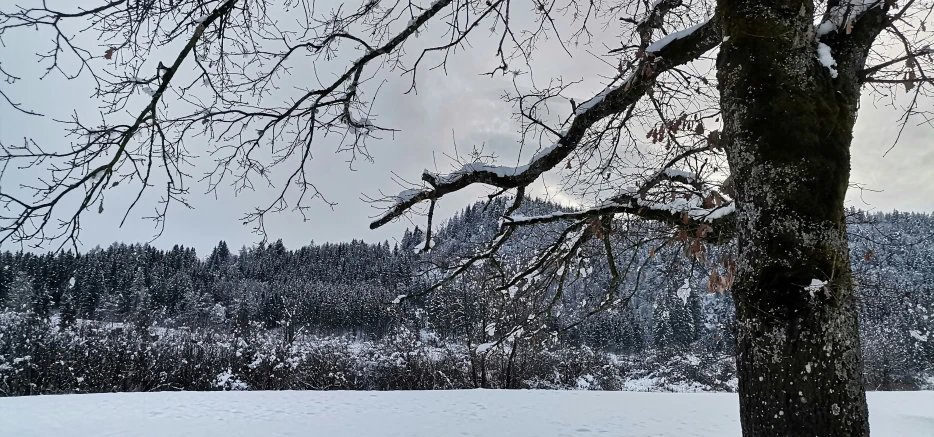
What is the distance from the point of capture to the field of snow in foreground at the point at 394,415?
6.22 metres

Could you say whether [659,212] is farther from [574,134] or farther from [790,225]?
[790,225]

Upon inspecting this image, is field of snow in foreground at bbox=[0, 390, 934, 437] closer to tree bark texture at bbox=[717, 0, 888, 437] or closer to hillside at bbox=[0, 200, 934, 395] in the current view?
hillside at bbox=[0, 200, 934, 395]

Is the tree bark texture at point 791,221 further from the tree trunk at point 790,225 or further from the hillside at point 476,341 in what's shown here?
the hillside at point 476,341

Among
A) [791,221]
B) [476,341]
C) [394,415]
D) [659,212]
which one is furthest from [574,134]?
[476,341]

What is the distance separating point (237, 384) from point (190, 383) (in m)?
2.29

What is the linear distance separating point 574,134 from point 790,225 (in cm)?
152

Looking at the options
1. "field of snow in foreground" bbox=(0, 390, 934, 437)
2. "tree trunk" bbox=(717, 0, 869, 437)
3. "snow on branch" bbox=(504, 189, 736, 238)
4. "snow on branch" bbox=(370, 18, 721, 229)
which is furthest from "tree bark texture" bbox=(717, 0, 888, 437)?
"field of snow in foreground" bbox=(0, 390, 934, 437)

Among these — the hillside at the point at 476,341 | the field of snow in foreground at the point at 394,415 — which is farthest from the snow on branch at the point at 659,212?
the field of snow in foreground at the point at 394,415

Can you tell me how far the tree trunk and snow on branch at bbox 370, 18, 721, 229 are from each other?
0.52 meters

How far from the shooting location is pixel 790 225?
1695 millimetres

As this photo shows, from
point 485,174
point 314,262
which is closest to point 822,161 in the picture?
point 485,174

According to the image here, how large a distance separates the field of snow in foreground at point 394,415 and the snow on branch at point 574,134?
396 cm

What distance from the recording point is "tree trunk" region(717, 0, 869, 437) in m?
1.58

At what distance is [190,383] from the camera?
71.3 feet
